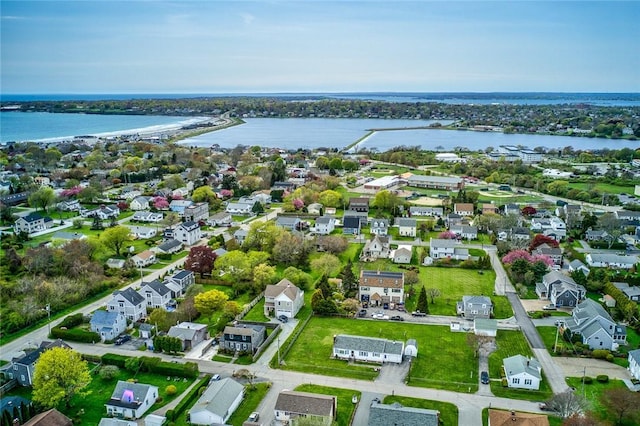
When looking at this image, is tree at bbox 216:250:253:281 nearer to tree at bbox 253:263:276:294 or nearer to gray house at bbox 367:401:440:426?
tree at bbox 253:263:276:294

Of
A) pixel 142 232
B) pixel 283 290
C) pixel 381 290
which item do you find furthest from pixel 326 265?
pixel 142 232

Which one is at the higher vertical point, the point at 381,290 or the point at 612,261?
the point at 381,290

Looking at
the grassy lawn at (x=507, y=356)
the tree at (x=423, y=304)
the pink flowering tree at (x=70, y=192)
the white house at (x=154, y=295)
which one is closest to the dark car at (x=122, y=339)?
the white house at (x=154, y=295)

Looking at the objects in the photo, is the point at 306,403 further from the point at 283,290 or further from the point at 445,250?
the point at 445,250

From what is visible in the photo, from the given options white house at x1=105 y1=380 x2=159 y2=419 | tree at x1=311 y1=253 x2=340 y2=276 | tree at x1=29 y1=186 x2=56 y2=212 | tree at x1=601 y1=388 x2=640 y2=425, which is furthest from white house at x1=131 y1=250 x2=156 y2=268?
tree at x1=601 y1=388 x2=640 y2=425

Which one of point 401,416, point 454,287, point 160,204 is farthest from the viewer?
point 160,204

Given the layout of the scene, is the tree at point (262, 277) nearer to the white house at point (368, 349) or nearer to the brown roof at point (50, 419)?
the white house at point (368, 349)
